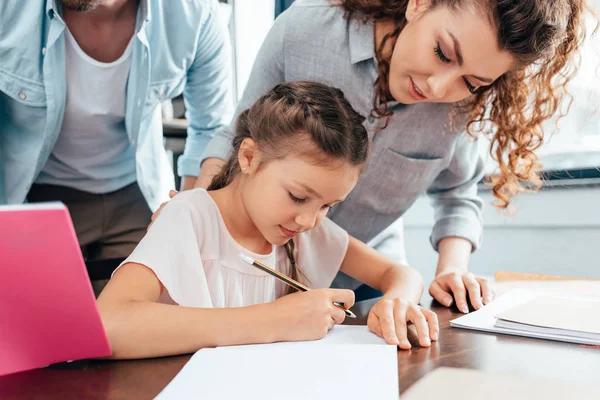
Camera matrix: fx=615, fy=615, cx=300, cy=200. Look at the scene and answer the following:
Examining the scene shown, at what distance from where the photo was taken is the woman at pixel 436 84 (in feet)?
3.57

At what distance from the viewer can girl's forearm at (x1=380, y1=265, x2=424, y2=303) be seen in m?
1.12

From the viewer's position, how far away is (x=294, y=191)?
3.52 ft

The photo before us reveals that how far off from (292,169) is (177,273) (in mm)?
272

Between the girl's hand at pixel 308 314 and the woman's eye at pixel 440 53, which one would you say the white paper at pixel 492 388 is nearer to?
the girl's hand at pixel 308 314

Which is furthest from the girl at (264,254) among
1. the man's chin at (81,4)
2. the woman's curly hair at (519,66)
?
the man's chin at (81,4)

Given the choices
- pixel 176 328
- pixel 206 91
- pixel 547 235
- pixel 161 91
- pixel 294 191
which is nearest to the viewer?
pixel 176 328

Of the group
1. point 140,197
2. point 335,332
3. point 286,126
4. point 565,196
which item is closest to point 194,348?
point 335,332

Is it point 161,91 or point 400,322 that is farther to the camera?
point 161,91

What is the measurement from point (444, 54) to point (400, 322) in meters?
0.51

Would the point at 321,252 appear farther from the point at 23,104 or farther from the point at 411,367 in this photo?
the point at 23,104

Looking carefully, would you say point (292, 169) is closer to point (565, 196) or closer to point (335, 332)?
point (335, 332)

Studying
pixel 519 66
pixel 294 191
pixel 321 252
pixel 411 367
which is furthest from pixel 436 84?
pixel 411 367

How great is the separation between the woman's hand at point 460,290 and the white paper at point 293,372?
1.14 feet

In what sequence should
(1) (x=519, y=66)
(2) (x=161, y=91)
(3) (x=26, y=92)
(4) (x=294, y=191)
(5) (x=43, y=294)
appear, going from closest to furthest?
(5) (x=43, y=294), (4) (x=294, y=191), (1) (x=519, y=66), (3) (x=26, y=92), (2) (x=161, y=91)
